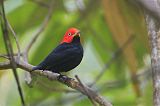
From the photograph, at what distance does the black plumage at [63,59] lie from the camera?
3.22 m

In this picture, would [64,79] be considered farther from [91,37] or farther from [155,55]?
[91,37]

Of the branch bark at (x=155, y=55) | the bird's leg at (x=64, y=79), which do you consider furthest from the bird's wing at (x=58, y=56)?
the branch bark at (x=155, y=55)

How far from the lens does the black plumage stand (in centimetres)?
322

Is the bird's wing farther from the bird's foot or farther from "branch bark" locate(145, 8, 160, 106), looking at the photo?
"branch bark" locate(145, 8, 160, 106)

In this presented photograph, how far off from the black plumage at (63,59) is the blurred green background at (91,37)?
3.27ft

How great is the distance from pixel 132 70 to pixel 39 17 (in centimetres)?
112

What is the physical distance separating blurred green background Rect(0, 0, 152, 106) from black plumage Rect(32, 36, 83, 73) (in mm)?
996

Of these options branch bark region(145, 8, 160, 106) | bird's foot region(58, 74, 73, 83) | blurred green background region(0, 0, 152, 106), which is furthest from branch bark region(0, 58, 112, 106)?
blurred green background region(0, 0, 152, 106)

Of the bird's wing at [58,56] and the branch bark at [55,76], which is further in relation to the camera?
the bird's wing at [58,56]

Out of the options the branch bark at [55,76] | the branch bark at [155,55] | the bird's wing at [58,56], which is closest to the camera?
the branch bark at [155,55]

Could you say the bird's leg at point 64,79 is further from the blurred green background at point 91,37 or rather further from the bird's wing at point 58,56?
the blurred green background at point 91,37

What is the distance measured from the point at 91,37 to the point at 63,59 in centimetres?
185

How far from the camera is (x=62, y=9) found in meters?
4.92

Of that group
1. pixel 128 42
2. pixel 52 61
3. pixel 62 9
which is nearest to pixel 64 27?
pixel 62 9
